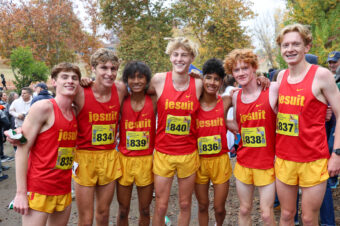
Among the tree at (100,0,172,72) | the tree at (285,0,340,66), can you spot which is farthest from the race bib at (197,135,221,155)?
the tree at (100,0,172,72)

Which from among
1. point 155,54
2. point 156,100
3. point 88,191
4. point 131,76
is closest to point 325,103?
point 156,100

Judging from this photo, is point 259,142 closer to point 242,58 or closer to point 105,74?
point 242,58

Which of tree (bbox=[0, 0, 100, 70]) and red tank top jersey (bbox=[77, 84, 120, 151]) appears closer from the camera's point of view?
red tank top jersey (bbox=[77, 84, 120, 151])

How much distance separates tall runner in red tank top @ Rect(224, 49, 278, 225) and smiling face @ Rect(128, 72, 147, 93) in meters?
1.01

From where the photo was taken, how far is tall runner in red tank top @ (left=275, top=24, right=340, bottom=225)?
8.05 ft

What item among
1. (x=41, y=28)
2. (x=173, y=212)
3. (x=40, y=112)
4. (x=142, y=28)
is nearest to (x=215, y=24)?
(x=142, y=28)

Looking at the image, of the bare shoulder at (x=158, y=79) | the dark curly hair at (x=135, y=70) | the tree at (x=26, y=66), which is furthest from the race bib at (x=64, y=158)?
the tree at (x=26, y=66)

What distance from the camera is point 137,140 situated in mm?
3055

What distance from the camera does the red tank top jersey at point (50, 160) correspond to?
7.67ft

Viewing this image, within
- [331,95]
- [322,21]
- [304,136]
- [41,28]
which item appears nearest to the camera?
[331,95]

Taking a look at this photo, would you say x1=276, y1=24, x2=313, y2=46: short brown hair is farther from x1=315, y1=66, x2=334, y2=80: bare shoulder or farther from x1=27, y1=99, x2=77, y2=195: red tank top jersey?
x1=27, y1=99, x2=77, y2=195: red tank top jersey

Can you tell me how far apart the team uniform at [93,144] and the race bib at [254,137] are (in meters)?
1.56

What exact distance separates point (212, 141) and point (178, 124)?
18.5 inches

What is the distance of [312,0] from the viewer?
8.79m
